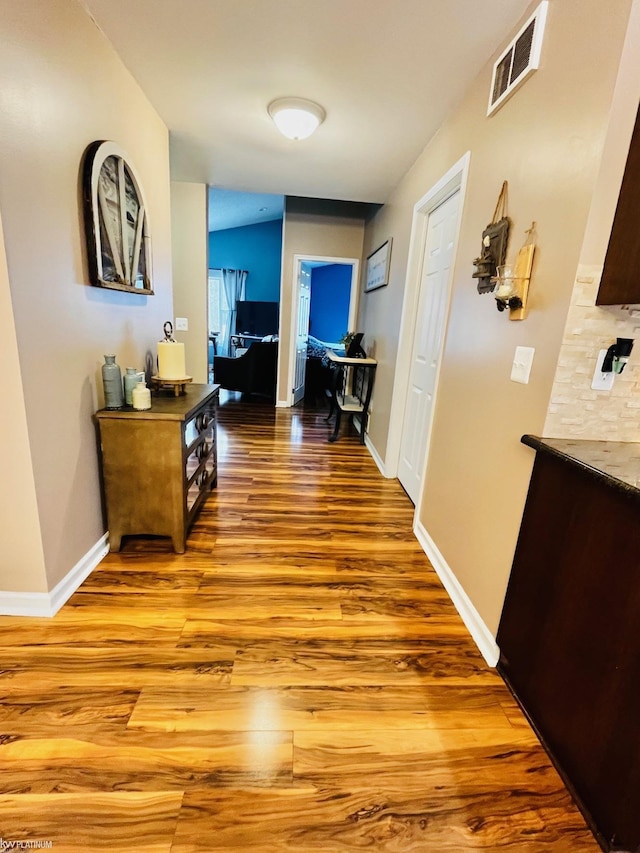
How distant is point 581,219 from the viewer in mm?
1101

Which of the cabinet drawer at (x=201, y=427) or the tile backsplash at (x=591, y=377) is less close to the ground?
the tile backsplash at (x=591, y=377)

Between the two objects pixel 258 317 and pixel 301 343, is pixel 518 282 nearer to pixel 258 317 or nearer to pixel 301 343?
pixel 301 343

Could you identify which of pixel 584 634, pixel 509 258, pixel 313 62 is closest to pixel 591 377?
pixel 509 258

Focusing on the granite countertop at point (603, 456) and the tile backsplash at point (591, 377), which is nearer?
the granite countertop at point (603, 456)

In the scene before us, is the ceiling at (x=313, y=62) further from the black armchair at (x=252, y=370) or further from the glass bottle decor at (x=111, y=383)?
the black armchair at (x=252, y=370)

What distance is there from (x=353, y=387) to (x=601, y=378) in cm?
357

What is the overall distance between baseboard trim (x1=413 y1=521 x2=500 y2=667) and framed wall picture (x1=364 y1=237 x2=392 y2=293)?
98.5 inches

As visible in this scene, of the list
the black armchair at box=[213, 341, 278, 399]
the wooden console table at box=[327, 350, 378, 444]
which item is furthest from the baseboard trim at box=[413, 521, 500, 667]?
the black armchair at box=[213, 341, 278, 399]

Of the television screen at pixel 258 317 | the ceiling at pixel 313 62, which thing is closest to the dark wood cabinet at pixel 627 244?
the ceiling at pixel 313 62

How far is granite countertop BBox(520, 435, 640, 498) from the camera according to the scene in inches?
35.9

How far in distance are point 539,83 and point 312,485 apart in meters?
2.49

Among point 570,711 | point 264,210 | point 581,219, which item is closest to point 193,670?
point 570,711

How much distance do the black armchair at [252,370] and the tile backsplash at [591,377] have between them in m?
4.82

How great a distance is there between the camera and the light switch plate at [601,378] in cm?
116
